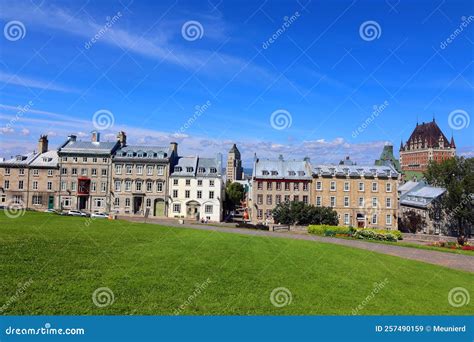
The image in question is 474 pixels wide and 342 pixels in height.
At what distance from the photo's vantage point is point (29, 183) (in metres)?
60.5

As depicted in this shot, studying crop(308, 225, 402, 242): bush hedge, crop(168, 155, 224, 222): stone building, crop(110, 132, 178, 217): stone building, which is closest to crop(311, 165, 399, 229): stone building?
crop(308, 225, 402, 242): bush hedge

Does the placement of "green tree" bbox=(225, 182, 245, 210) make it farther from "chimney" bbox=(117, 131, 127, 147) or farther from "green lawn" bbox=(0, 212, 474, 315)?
"green lawn" bbox=(0, 212, 474, 315)

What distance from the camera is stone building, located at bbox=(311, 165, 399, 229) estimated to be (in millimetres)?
58000

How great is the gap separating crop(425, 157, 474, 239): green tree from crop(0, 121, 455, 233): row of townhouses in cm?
364

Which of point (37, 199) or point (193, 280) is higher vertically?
point (37, 199)

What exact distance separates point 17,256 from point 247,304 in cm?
1002

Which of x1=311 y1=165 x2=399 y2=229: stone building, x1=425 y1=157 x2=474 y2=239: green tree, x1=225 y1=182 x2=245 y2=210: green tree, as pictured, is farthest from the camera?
x1=225 y1=182 x2=245 y2=210: green tree

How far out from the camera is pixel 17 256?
15.0 meters

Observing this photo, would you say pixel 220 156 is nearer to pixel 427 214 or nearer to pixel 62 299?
pixel 427 214

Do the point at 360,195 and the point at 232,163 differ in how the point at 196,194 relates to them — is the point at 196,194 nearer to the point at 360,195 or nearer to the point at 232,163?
the point at 360,195

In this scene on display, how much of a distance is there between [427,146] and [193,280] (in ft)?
489

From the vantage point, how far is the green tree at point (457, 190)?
170 feet

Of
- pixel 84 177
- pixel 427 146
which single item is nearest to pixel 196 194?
pixel 84 177

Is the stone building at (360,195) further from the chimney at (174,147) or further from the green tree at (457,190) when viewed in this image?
the chimney at (174,147)
